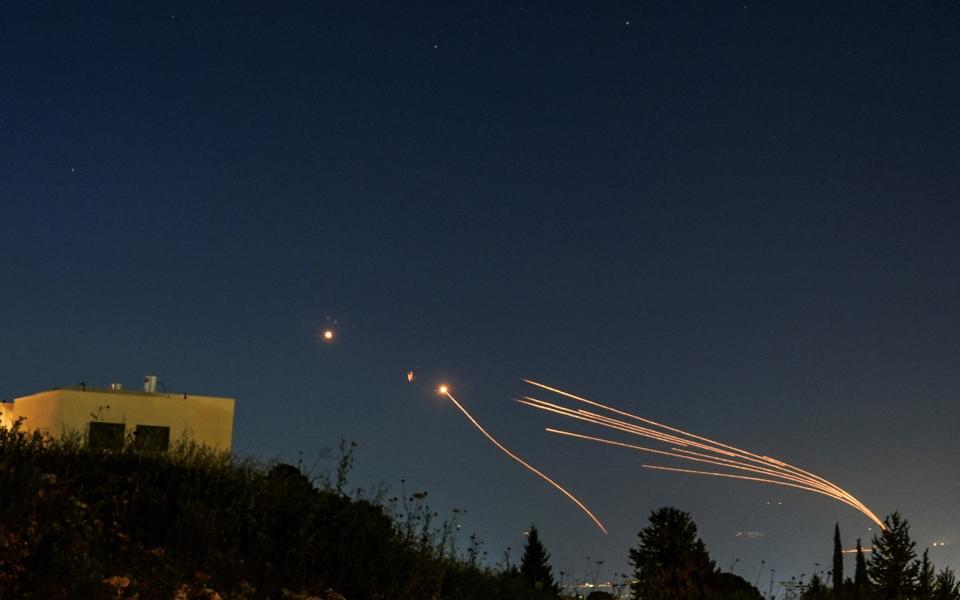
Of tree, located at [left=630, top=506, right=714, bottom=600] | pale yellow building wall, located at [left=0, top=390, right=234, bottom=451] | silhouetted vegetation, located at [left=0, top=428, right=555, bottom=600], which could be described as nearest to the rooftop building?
pale yellow building wall, located at [left=0, top=390, right=234, bottom=451]

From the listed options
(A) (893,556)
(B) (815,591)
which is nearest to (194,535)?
(B) (815,591)

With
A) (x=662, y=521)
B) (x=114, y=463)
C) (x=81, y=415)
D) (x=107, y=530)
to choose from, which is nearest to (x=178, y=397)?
(x=81, y=415)

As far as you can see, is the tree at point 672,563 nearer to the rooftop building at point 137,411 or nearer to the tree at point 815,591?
the tree at point 815,591

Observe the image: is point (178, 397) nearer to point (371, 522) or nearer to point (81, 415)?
point (81, 415)

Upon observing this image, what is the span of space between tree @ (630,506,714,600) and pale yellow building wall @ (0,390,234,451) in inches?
829

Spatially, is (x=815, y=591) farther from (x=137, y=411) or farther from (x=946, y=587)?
(x=137, y=411)

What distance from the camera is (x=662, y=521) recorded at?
18.5 m

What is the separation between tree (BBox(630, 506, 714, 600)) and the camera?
17.9 m

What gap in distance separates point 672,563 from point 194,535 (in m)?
10.6

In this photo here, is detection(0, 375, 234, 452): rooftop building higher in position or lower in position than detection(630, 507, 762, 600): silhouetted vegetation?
higher

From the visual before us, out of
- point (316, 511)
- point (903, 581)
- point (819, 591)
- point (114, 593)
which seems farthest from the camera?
point (903, 581)

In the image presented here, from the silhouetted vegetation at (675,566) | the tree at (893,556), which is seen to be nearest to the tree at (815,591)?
the silhouetted vegetation at (675,566)

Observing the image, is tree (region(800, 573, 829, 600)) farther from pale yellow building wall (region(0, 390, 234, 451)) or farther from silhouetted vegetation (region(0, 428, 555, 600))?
pale yellow building wall (region(0, 390, 234, 451))

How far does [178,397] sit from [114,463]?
88.6ft
